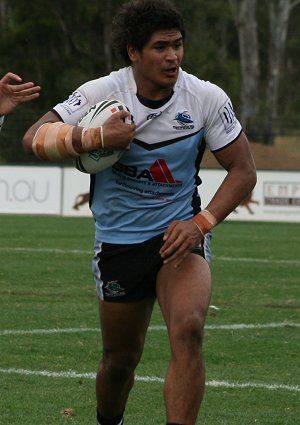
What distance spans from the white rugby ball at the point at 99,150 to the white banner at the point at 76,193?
18475mm

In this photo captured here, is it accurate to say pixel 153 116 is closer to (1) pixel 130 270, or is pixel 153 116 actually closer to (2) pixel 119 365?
(1) pixel 130 270

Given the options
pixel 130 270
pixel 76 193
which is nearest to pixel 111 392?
pixel 130 270

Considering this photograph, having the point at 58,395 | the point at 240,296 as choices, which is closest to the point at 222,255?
the point at 240,296

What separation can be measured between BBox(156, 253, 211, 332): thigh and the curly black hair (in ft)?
3.70

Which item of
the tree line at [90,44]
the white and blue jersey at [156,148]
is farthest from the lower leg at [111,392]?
the tree line at [90,44]

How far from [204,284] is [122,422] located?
1109 millimetres

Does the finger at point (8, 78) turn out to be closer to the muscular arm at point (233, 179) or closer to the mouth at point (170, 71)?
the mouth at point (170, 71)

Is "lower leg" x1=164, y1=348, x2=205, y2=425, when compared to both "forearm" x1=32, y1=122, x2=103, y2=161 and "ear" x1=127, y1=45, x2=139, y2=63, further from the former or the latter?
"ear" x1=127, y1=45, x2=139, y2=63

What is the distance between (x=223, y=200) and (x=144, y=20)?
987 mm

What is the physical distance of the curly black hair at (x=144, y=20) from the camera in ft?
20.2

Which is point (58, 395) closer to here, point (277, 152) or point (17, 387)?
point (17, 387)

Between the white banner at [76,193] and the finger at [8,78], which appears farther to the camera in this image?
the white banner at [76,193]

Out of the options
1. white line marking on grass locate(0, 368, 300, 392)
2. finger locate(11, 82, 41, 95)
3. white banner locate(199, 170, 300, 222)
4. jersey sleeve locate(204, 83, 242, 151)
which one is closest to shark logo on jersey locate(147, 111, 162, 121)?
jersey sleeve locate(204, 83, 242, 151)

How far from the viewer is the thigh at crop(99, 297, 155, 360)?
20.6 feet
